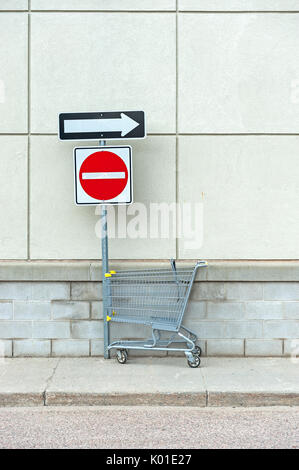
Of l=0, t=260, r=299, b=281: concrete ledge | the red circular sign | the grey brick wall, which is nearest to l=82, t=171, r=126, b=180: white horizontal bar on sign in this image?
the red circular sign

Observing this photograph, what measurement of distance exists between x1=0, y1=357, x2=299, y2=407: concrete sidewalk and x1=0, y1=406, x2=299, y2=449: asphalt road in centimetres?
9

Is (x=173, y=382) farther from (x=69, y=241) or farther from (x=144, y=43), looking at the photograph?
(x=144, y=43)

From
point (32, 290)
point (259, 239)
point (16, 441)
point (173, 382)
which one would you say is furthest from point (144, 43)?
point (16, 441)

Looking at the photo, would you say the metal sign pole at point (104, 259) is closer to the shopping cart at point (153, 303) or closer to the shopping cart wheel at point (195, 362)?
the shopping cart at point (153, 303)

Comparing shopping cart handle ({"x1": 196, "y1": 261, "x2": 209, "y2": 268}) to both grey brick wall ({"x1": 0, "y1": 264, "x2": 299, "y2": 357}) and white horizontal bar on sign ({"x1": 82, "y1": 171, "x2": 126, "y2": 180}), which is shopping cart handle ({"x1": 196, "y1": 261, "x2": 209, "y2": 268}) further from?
white horizontal bar on sign ({"x1": 82, "y1": 171, "x2": 126, "y2": 180})

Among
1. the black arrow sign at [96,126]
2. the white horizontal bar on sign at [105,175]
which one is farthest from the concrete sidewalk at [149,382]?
the black arrow sign at [96,126]

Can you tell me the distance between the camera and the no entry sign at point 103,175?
5836 millimetres

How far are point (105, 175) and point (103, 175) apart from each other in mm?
23

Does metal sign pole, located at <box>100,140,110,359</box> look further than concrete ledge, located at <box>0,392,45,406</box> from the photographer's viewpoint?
Yes

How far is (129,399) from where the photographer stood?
16.4ft

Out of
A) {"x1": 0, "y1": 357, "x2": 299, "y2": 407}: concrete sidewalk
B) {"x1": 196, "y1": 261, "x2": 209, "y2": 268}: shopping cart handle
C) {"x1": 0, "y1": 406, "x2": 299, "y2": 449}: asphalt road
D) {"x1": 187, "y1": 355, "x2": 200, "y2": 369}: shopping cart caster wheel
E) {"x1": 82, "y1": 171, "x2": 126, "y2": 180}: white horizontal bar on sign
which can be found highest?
{"x1": 82, "y1": 171, "x2": 126, "y2": 180}: white horizontal bar on sign

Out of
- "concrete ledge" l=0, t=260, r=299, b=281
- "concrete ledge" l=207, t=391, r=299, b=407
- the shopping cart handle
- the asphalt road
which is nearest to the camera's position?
the asphalt road

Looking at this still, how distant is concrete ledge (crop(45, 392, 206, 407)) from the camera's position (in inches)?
197

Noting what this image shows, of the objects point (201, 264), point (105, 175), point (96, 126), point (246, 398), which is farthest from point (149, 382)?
point (96, 126)
